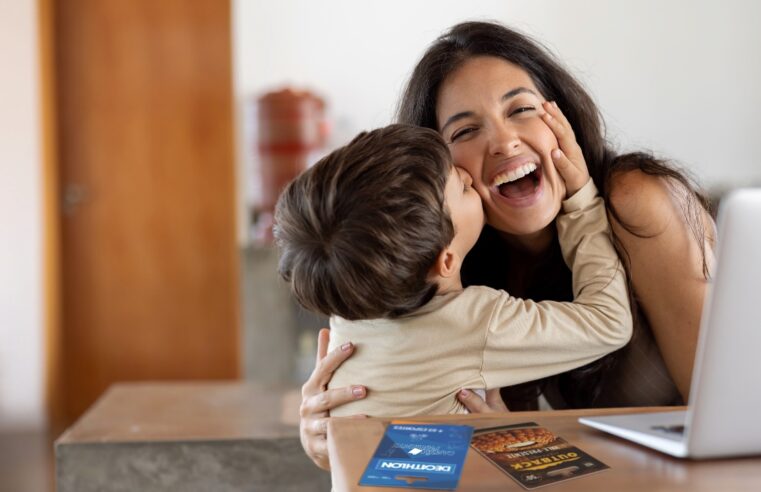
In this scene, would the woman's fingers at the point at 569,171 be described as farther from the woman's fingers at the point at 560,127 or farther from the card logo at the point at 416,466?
the card logo at the point at 416,466

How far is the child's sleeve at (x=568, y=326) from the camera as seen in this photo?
1082mm

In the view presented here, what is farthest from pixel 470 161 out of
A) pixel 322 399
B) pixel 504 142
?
pixel 322 399

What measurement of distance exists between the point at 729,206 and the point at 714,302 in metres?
0.07

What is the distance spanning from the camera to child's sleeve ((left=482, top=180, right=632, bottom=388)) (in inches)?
42.6

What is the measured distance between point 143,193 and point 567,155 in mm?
3541

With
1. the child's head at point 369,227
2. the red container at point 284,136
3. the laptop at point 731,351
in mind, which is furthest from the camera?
the red container at point 284,136

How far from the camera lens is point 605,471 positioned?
2.38 ft

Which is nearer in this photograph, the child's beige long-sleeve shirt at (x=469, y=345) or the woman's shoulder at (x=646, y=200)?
the child's beige long-sleeve shirt at (x=469, y=345)

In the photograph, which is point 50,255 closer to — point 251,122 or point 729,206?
point 251,122

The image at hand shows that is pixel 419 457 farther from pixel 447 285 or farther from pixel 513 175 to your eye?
pixel 513 175

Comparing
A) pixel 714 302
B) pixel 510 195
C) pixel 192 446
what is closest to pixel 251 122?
pixel 192 446

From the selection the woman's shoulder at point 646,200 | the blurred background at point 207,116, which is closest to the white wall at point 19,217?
the blurred background at point 207,116

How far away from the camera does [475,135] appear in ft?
4.25

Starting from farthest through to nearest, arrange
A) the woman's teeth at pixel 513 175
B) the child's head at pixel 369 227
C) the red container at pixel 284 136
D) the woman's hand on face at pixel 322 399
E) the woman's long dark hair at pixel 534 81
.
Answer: the red container at pixel 284 136 → the woman's long dark hair at pixel 534 81 → the woman's teeth at pixel 513 175 → the woman's hand on face at pixel 322 399 → the child's head at pixel 369 227
